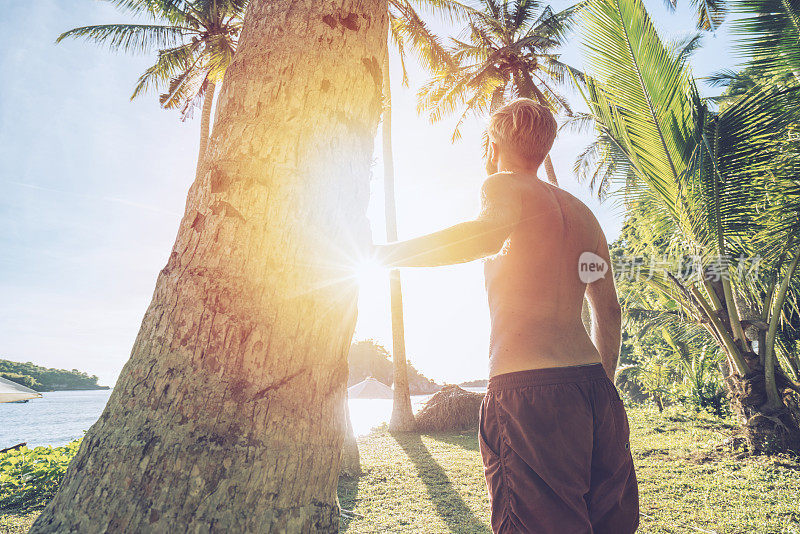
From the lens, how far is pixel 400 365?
33.1ft

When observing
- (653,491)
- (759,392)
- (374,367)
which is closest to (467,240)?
(653,491)

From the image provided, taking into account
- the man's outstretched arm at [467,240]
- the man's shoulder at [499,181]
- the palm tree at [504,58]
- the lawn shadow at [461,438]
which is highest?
the palm tree at [504,58]

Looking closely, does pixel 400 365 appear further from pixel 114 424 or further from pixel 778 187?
pixel 114 424

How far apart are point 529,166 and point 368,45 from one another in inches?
24.2

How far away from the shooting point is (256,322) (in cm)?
92

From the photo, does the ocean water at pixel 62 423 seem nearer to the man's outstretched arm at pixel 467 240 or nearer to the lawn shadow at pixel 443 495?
the lawn shadow at pixel 443 495

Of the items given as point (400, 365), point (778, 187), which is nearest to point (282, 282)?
point (778, 187)

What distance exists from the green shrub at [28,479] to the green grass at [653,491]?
28 cm

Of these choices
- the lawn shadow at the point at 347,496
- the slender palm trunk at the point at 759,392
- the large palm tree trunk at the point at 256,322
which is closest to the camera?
the large palm tree trunk at the point at 256,322

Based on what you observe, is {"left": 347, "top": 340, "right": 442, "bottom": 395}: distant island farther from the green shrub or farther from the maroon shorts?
the maroon shorts

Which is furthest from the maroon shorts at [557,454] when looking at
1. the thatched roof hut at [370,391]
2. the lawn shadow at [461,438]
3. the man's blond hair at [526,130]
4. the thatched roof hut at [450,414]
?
the thatched roof hut at [370,391]

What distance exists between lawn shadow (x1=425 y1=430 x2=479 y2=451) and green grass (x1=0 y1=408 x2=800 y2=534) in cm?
43

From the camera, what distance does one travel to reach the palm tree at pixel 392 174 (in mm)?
9977

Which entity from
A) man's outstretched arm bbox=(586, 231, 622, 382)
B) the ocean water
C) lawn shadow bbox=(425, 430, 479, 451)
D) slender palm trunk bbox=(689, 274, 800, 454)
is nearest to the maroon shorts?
man's outstretched arm bbox=(586, 231, 622, 382)
